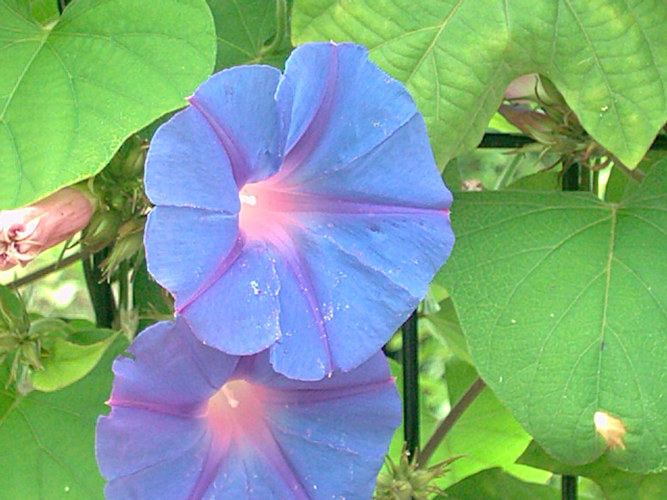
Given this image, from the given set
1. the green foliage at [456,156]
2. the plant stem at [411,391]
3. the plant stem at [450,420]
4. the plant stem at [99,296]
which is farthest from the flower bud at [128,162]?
the plant stem at [450,420]

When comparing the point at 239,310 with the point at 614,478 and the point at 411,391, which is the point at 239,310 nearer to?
the point at 411,391

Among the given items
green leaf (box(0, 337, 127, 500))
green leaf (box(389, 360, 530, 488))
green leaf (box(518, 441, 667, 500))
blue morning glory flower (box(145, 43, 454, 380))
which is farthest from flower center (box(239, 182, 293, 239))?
green leaf (box(389, 360, 530, 488))

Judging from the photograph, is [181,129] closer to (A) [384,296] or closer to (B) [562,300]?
(A) [384,296]

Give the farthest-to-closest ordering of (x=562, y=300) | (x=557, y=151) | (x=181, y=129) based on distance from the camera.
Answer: (x=557, y=151) → (x=562, y=300) → (x=181, y=129)

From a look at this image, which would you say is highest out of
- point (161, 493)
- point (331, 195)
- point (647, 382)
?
point (331, 195)

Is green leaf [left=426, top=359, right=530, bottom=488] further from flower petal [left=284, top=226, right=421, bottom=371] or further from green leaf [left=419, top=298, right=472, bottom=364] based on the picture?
flower petal [left=284, top=226, right=421, bottom=371]

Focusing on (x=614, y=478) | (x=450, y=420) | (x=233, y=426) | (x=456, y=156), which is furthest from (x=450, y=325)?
(x=233, y=426)

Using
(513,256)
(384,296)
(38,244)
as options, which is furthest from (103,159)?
(513,256)
